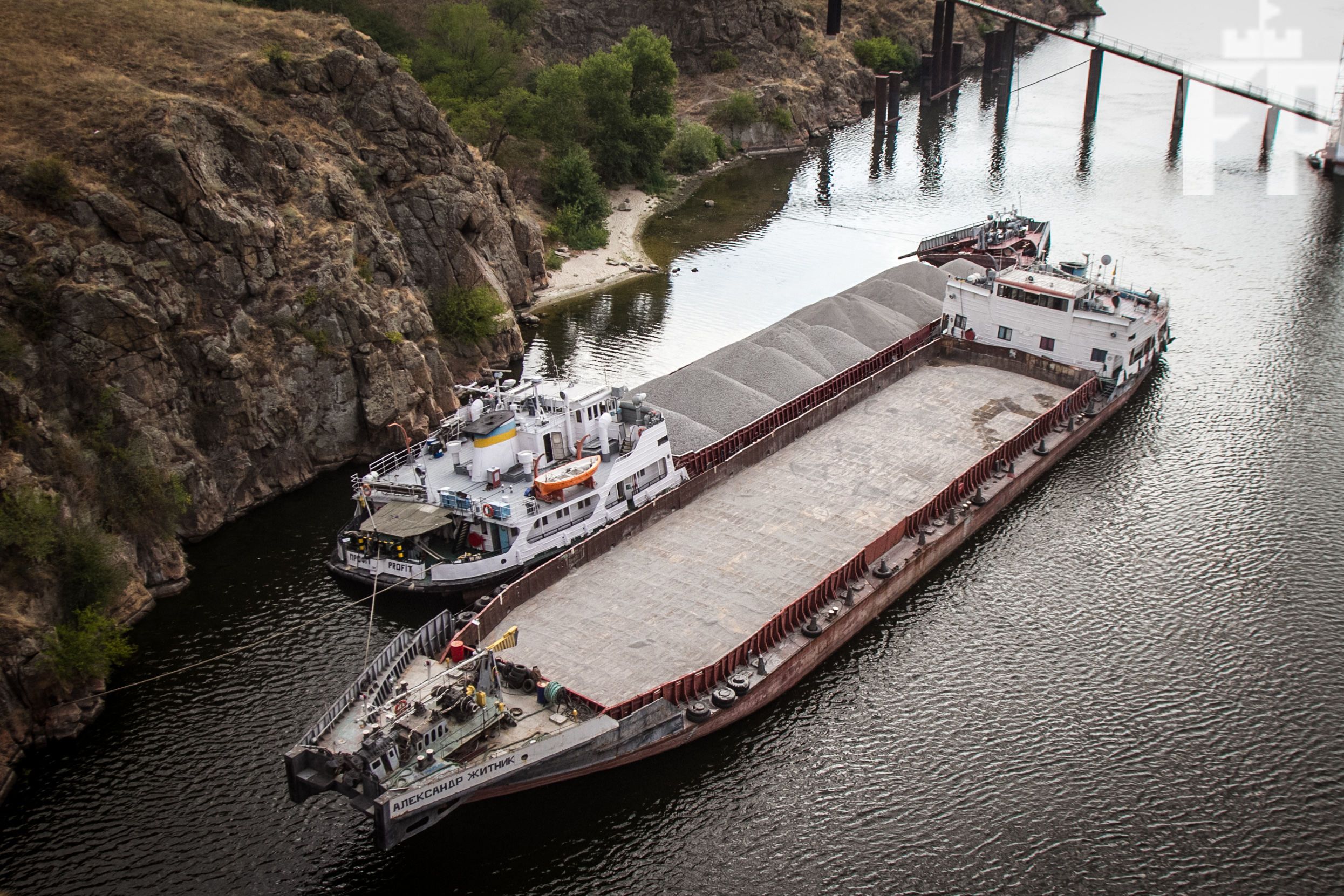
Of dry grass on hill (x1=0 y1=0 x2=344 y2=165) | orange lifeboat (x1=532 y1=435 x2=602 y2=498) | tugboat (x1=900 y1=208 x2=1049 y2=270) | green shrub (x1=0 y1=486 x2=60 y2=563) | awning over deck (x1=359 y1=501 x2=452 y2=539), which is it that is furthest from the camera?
tugboat (x1=900 y1=208 x2=1049 y2=270)

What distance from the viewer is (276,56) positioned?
5762 centimetres

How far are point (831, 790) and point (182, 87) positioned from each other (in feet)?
151

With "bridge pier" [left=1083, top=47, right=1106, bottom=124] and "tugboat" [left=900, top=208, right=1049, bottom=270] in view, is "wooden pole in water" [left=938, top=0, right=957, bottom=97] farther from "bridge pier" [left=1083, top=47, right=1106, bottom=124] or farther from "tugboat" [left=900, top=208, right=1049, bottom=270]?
"tugboat" [left=900, top=208, right=1049, bottom=270]

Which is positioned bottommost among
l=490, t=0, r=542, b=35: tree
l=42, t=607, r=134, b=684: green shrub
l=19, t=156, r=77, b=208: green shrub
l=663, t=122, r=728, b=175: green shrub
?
l=42, t=607, r=134, b=684: green shrub

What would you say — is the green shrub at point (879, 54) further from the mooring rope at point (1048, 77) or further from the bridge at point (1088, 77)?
the mooring rope at point (1048, 77)

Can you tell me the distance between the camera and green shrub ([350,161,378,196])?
5831 centimetres

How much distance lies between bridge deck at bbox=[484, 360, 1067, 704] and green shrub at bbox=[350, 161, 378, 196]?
27047 millimetres

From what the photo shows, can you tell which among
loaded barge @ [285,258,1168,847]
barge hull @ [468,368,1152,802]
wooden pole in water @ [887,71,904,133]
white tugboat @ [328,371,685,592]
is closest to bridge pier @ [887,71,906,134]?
wooden pole in water @ [887,71,904,133]

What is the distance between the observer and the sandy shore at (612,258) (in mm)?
78688

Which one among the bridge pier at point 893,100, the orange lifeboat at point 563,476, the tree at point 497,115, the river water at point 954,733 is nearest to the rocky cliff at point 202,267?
the river water at point 954,733

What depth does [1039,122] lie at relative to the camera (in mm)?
121875

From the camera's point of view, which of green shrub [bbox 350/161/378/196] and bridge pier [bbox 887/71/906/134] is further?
bridge pier [bbox 887/71/906/134]

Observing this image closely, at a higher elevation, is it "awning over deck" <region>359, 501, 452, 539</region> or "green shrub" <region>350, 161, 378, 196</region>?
"green shrub" <region>350, 161, 378, 196</region>

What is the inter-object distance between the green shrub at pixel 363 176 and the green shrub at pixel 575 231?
26631 millimetres
